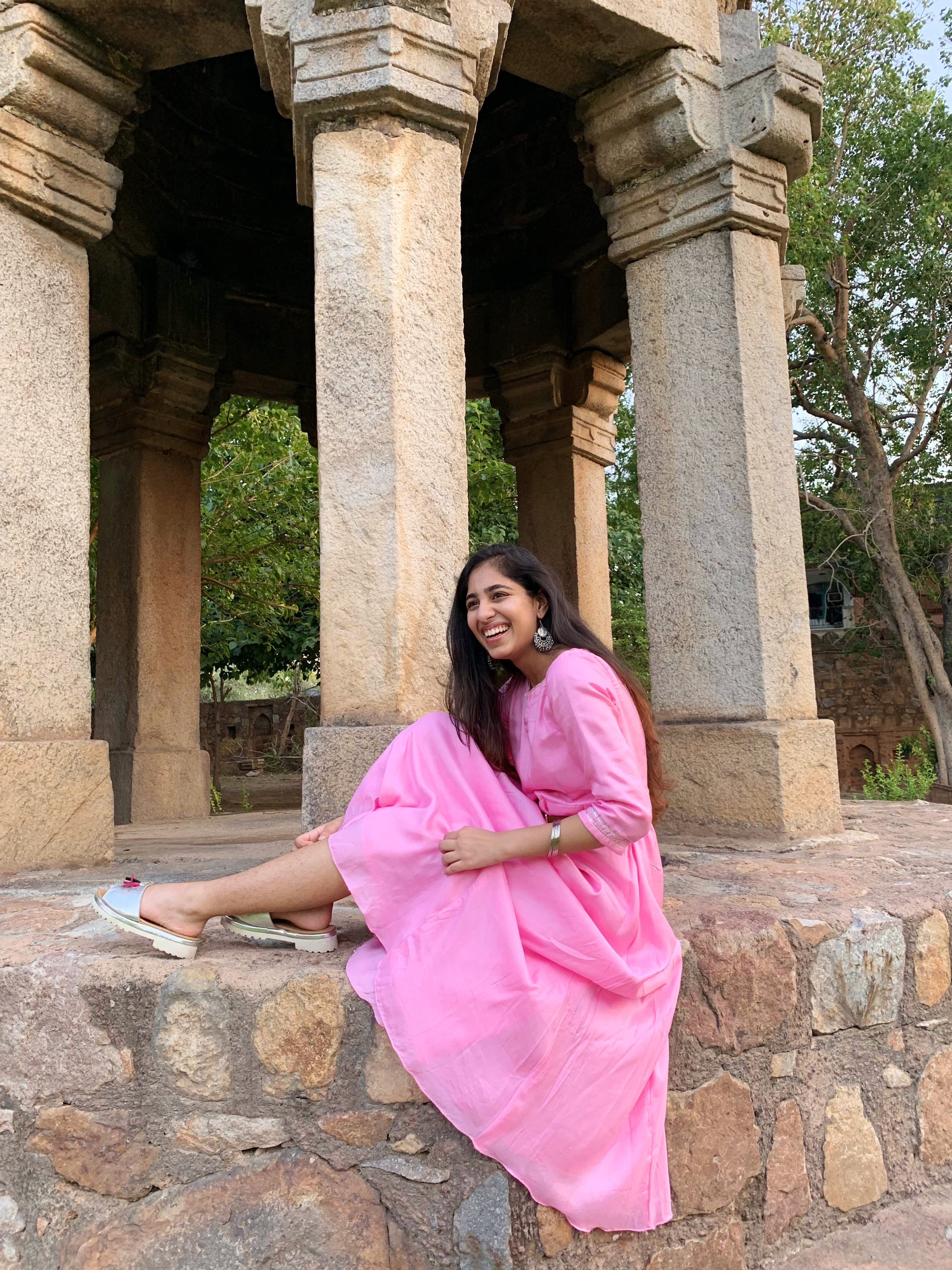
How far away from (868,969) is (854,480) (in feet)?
42.2

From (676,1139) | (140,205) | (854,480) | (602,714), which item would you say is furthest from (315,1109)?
(854,480)

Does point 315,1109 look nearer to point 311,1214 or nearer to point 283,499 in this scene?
point 311,1214

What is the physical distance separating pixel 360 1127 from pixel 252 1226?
294 millimetres

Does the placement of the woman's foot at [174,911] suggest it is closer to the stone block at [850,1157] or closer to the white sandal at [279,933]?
the white sandal at [279,933]

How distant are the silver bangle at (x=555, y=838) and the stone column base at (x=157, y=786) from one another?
15.0ft

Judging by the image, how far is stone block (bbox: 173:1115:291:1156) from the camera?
222cm

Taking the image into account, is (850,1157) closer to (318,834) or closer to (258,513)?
(318,834)

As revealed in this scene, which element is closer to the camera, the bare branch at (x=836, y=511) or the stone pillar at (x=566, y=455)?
the stone pillar at (x=566, y=455)

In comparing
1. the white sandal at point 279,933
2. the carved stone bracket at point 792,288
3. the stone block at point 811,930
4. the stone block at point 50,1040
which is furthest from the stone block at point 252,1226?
the carved stone bracket at point 792,288

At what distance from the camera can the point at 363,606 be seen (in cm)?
313

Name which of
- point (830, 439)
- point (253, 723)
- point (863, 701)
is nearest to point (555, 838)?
point (830, 439)

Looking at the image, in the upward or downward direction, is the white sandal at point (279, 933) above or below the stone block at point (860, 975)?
above

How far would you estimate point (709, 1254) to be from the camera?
2264 mm

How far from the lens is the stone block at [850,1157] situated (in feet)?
8.39
